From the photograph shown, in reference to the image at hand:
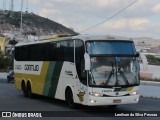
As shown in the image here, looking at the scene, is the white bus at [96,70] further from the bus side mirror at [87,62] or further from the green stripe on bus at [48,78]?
the green stripe on bus at [48,78]

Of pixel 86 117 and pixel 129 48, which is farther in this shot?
pixel 129 48

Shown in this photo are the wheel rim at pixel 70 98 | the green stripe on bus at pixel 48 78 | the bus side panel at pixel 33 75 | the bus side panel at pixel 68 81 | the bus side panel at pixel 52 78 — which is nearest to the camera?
the bus side panel at pixel 68 81

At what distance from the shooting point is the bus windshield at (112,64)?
17.5 m

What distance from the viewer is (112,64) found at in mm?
17734

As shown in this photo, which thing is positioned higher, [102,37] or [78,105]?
[102,37]

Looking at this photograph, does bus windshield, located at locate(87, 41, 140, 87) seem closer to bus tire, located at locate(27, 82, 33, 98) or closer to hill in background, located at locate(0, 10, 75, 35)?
bus tire, located at locate(27, 82, 33, 98)

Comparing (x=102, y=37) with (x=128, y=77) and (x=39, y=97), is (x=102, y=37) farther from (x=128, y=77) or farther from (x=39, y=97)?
(x=39, y=97)

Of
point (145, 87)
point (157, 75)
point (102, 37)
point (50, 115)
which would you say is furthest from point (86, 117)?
point (157, 75)

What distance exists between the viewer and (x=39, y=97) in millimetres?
26047

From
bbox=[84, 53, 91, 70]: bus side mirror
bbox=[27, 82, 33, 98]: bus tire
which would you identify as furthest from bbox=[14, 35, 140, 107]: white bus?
bbox=[27, 82, 33, 98]: bus tire

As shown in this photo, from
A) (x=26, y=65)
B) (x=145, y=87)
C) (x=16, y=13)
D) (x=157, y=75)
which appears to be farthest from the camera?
(x=16, y=13)

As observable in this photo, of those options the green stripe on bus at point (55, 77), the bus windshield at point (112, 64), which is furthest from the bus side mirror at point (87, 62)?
the green stripe on bus at point (55, 77)

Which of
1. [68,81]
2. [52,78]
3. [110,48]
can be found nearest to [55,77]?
[52,78]

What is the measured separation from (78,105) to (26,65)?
7432 mm
